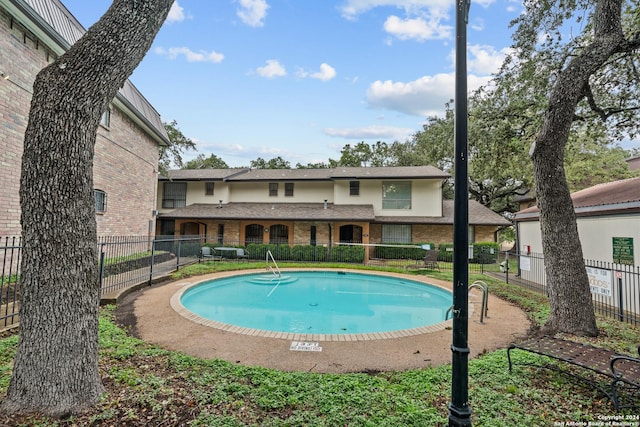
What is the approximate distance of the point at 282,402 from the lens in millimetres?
3309

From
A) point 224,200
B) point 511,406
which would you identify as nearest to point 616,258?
point 511,406

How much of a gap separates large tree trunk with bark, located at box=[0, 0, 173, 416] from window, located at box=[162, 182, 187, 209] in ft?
74.5

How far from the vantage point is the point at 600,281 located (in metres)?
7.20

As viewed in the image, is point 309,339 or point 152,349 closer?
point 152,349

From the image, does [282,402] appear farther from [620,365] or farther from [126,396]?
[620,365]

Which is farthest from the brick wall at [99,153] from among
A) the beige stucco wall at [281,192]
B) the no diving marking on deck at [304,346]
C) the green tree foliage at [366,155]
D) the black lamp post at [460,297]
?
the green tree foliage at [366,155]

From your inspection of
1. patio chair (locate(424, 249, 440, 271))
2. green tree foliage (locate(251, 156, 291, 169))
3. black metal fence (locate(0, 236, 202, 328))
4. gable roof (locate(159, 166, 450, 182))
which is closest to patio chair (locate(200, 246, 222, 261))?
black metal fence (locate(0, 236, 202, 328))

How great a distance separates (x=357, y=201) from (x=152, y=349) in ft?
60.2

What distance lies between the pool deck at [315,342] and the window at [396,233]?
45.1 feet

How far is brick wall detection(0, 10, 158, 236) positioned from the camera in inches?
326

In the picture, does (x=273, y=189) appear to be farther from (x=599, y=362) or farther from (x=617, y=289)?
(x=599, y=362)

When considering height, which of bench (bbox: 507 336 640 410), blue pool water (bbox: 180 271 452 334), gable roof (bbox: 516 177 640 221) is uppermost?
gable roof (bbox: 516 177 640 221)

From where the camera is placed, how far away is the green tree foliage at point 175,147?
96.2 ft

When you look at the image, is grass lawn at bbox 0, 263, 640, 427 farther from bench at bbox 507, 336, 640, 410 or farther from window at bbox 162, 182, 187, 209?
window at bbox 162, 182, 187, 209
